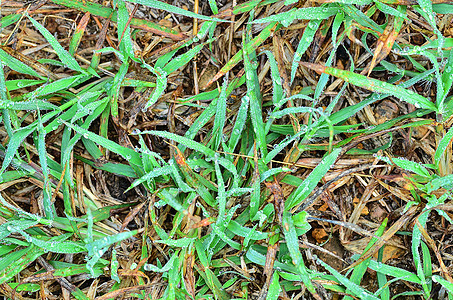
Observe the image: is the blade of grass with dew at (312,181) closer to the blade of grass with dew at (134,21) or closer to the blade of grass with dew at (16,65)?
the blade of grass with dew at (134,21)

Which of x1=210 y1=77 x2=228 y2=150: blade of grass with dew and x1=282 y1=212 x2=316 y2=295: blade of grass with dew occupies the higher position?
x1=210 y1=77 x2=228 y2=150: blade of grass with dew

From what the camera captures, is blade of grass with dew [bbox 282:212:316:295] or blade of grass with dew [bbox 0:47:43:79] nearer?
blade of grass with dew [bbox 282:212:316:295]

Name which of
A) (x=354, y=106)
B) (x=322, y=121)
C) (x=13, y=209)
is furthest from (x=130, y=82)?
(x=354, y=106)

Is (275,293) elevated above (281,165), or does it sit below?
below

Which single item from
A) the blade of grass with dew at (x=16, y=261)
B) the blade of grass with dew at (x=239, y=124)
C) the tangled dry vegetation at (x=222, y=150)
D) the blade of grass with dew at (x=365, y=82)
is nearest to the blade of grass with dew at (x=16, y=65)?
the tangled dry vegetation at (x=222, y=150)

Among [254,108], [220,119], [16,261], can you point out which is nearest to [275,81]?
[254,108]

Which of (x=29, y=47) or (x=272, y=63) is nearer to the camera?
(x=272, y=63)

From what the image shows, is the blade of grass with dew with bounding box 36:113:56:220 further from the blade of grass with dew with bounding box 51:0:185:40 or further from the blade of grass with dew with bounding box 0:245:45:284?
the blade of grass with dew with bounding box 51:0:185:40

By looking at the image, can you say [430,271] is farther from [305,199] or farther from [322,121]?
[322,121]

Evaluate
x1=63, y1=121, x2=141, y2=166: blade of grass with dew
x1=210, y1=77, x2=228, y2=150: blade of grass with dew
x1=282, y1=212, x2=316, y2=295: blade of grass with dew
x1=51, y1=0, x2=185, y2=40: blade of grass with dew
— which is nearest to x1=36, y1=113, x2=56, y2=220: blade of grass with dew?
x1=63, y1=121, x2=141, y2=166: blade of grass with dew
